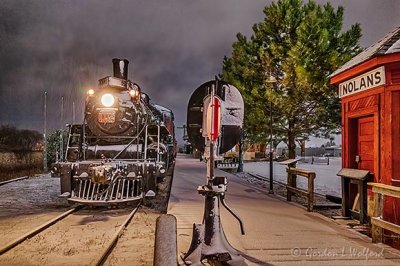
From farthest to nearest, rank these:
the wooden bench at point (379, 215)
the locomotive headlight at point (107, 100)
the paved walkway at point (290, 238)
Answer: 1. the locomotive headlight at point (107, 100)
2. the wooden bench at point (379, 215)
3. the paved walkway at point (290, 238)

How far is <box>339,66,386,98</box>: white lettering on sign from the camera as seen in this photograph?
693 cm

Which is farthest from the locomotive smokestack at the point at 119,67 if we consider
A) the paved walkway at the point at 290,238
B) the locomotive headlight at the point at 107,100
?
the paved walkway at the point at 290,238

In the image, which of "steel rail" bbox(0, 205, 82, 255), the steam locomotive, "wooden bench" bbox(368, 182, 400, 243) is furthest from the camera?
the steam locomotive

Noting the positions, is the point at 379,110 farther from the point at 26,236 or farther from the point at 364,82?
the point at 26,236

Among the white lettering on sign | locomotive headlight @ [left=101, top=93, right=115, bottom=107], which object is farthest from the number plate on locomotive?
the white lettering on sign

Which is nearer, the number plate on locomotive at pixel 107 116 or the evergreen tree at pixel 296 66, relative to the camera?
the number plate on locomotive at pixel 107 116

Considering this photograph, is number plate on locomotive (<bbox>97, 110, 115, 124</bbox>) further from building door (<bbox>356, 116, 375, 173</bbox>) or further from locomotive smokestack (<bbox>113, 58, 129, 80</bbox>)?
building door (<bbox>356, 116, 375, 173</bbox>)

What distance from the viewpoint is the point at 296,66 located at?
14.6m

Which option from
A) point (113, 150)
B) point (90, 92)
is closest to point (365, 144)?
point (113, 150)

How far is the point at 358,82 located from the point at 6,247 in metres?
7.29

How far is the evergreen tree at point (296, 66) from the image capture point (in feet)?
48.1

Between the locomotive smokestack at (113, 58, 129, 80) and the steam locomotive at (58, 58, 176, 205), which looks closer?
the steam locomotive at (58, 58, 176, 205)

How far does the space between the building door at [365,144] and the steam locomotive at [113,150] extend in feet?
16.8

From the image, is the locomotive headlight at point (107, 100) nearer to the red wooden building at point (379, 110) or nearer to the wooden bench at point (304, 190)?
the wooden bench at point (304, 190)
